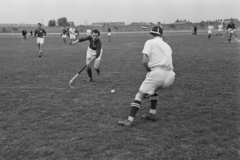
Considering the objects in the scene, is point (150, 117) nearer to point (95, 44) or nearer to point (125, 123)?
point (125, 123)

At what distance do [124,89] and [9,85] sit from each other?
4.20 meters

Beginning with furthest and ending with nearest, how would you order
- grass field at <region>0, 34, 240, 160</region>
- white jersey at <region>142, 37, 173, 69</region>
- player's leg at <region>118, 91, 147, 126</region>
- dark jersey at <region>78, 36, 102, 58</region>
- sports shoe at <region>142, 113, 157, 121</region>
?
dark jersey at <region>78, 36, 102, 58</region>
sports shoe at <region>142, 113, 157, 121</region>
player's leg at <region>118, 91, 147, 126</region>
white jersey at <region>142, 37, 173, 69</region>
grass field at <region>0, 34, 240, 160</region>

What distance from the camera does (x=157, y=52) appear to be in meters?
5.11

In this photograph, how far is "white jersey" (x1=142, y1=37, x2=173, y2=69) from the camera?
507cm

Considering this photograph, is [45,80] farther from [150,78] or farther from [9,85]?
[150,78]

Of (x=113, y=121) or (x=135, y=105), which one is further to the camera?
(x=113, y=121)

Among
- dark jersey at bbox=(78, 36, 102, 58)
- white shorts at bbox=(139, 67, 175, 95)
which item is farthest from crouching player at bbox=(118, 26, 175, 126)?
dark jersey at bbox=(78, 36, 102, 58)

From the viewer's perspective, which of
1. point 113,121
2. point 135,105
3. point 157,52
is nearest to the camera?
point 157,52

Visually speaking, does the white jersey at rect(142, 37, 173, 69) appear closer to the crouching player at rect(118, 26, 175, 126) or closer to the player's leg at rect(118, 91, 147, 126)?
the crouching player at rect(118, 26, 175, 126)

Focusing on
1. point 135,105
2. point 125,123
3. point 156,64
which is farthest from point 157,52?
point 125,123

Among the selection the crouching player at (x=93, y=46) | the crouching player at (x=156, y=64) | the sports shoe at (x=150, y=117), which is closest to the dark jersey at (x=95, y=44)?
the crouching player at (x=93, y=46)

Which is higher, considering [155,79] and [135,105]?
[155,79]

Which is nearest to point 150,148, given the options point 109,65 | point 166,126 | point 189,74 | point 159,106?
point 166,126

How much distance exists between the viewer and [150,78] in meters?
5.18
